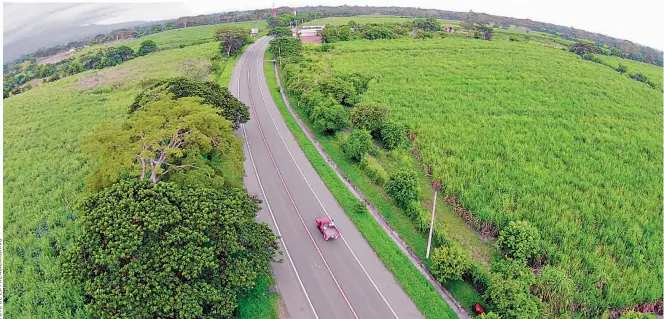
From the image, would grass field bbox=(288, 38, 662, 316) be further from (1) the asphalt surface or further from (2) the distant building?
(2) the distant building

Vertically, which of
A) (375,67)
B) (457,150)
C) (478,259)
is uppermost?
(375,67)

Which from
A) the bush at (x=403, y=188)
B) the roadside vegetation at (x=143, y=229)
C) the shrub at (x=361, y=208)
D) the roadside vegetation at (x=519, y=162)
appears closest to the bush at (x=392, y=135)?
the roadside vegetation at (x=519, y=162)

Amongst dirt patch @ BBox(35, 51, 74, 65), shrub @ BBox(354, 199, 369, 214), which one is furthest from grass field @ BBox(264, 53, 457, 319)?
dirt patch @ BBox(35, 51, 74, 65)

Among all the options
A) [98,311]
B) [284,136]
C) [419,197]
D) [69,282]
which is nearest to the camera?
[98,311]

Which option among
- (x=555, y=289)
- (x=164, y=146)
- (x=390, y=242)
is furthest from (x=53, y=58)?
(x=555, y=289)

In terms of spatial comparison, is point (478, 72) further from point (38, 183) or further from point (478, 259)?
point (38, 183)

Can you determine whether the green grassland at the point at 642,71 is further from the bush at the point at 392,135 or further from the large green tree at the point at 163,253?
the large green tree at the point at 163,253

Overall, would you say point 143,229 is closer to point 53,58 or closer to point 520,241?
point 520,241

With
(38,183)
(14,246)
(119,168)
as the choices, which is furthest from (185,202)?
(38,183)
